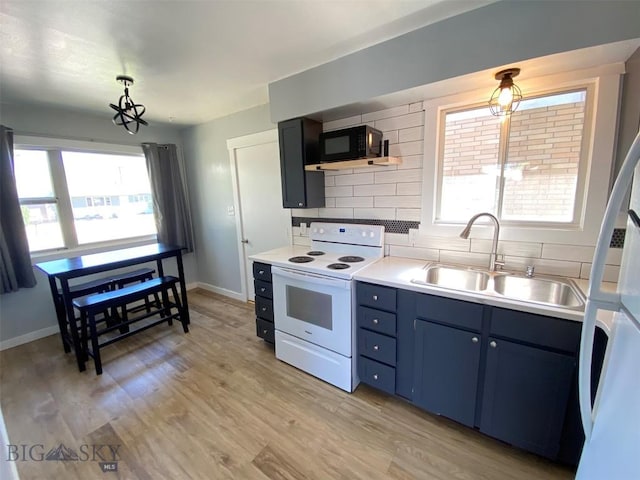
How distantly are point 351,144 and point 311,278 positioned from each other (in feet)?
3.51

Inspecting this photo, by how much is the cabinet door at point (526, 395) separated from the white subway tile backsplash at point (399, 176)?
1258mm

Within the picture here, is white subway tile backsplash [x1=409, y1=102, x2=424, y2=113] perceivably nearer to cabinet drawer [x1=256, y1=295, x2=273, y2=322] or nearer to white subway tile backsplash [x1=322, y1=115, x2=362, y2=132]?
white subway tile backsplash [x1=322, y1=115, x2=362, y2=132]

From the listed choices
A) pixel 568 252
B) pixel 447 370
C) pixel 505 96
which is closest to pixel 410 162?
pixel 505 96

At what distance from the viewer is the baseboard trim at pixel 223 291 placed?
3789mm

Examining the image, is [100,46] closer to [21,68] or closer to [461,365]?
[21,68]

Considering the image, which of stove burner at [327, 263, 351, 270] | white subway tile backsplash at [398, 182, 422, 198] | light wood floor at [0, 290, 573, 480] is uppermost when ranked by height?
white subway tile backsplash at [398, 182, 422, 198]

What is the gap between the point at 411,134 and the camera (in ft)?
6.89

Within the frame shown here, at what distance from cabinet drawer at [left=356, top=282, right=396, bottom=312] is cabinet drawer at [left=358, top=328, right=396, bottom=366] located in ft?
0.71

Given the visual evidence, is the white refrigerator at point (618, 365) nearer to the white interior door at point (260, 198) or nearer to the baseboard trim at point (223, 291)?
the white interior door at point (260, 198)

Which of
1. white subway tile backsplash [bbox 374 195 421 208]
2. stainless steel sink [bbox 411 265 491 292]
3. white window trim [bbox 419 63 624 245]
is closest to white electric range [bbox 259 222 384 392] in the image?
white subway tile backsplash [bbox 374 195 421 208]

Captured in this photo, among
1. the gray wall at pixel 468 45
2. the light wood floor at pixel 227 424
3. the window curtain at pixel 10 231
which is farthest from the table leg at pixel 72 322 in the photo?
the gray wall at pixel 468 45

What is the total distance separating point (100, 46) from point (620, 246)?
339 centimetres

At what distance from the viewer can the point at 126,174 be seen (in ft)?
12.0

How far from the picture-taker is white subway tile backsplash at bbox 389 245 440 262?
2.13m
